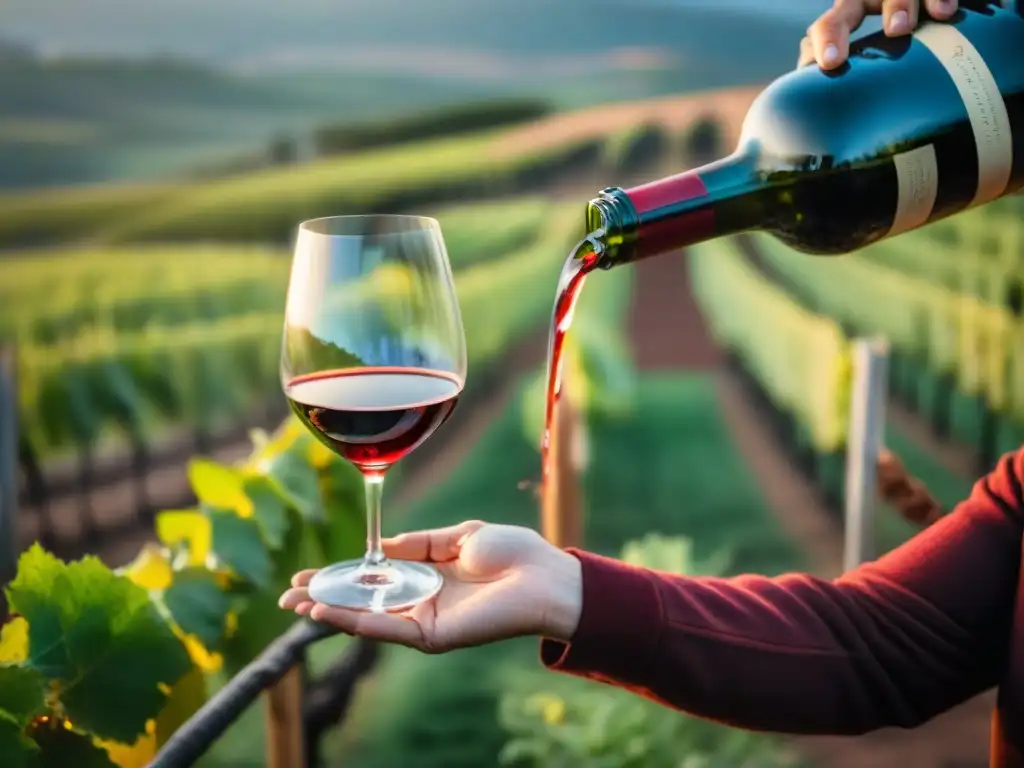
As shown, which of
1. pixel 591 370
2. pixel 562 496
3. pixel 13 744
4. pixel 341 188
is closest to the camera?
pixel 13 744

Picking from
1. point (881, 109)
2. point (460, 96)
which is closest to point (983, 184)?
point (881, 109)

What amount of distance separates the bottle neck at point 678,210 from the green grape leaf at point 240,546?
1.15ft

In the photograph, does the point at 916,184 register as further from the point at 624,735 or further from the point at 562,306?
the point at 624,735

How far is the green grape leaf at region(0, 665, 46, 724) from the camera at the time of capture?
0.51 meters

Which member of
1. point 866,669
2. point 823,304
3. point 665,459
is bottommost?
point 665,459

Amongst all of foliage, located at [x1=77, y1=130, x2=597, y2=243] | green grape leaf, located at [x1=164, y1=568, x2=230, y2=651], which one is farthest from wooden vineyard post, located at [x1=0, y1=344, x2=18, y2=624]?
foliage, located at [x1=77, y1=130, x2=597, y2=243]

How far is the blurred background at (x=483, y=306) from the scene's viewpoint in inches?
91.4

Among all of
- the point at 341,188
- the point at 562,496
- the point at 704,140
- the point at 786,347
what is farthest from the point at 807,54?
the point at 341,188

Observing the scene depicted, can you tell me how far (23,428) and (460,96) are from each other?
3.11m

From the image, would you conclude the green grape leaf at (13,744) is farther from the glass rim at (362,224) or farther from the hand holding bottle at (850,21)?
the hand holding bottle at (850,21)

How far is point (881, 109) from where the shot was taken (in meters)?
0.69

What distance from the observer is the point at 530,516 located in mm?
3303

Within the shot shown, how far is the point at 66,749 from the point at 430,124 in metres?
5.28

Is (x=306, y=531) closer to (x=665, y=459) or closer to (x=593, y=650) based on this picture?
(x=593, y=650)
